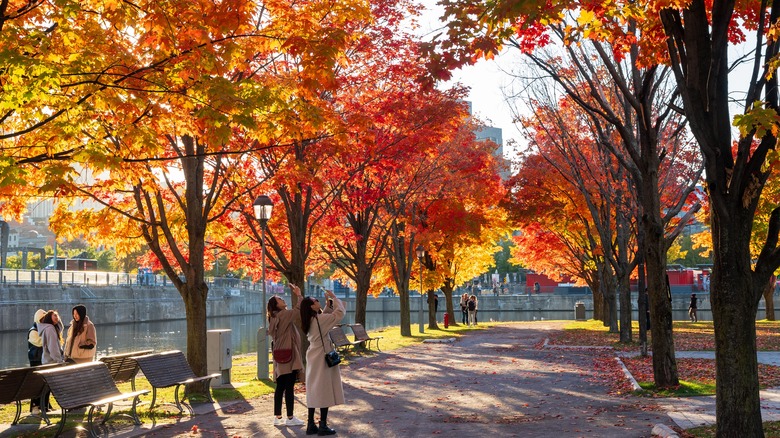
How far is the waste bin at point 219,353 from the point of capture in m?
16.2

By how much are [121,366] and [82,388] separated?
2947 millimetres

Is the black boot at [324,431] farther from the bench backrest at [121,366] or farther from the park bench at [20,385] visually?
the bench backrest at [121,366]

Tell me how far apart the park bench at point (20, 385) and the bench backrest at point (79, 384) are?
0.92 metres

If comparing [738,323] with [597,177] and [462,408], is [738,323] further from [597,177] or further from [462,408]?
[597,177]

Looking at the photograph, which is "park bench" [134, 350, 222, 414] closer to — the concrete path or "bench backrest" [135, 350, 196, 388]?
"bench backrest" [135, 350, 196, 388]

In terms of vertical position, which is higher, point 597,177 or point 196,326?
point 597,177

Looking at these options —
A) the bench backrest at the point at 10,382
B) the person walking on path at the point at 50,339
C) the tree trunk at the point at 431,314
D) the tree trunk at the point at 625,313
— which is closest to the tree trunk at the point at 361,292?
the tree trunk at the point at 625,313

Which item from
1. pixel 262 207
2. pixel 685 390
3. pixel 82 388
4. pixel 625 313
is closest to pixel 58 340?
pixel 82 388

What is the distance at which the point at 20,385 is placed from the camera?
445 inches

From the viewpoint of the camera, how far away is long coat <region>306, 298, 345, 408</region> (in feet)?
34.7

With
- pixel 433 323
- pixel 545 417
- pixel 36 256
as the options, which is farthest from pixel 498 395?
pixel 36 256

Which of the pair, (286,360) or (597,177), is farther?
(597,177)

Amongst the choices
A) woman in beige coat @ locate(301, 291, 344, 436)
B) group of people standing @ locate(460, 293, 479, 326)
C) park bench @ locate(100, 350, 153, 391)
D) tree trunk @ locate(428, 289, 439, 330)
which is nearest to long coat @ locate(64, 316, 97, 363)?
park bench @ locate(100, 350, 153, 391)

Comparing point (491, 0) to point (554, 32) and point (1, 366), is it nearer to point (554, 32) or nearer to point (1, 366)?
point (554, 32)
